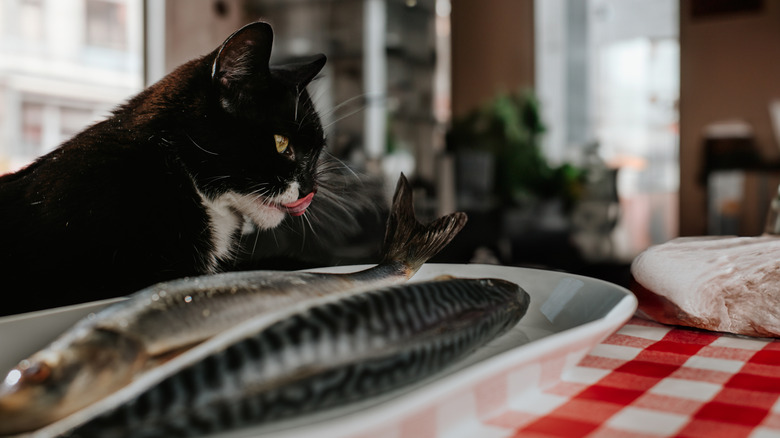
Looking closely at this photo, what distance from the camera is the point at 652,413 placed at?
288 millimetres

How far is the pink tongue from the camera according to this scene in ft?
1.69

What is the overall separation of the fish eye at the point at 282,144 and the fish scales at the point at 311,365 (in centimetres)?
24

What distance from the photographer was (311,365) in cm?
23

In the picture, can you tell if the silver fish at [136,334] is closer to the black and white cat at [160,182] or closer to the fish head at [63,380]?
→ the fish head at [63,380]

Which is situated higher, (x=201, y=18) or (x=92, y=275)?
(x=201, y=18)

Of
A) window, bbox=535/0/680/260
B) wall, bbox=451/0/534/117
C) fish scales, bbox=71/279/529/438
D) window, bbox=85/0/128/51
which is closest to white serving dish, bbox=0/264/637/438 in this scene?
fish scales, bbox=71/279/529/438

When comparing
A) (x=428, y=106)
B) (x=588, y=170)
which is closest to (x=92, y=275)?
(x=588, y=170)

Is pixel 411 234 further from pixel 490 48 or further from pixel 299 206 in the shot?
pixel 490 48

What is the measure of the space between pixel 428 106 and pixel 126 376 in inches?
185

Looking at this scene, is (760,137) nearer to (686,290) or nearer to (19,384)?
(686,290)

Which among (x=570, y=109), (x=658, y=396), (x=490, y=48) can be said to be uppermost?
(x=490, y=48)

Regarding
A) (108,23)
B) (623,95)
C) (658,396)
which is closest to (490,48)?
(623,95)

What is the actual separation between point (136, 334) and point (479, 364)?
16 cm

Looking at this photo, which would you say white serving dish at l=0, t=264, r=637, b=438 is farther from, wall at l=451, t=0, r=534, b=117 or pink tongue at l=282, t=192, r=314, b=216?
wall at l=451, t=0, r=534, b=117
